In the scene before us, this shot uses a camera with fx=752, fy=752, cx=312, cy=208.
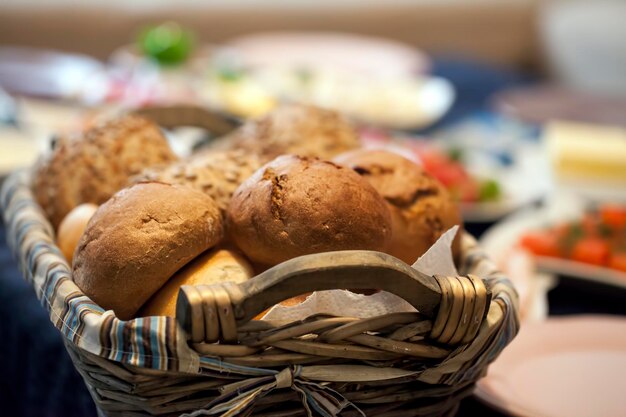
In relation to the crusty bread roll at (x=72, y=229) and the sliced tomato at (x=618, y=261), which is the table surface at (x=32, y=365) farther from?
the sliced tomato at (x=618, y=261)

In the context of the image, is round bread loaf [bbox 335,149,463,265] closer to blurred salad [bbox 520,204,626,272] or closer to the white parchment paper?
the white parchment paper

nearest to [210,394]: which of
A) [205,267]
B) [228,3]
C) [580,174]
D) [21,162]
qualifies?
[205,267]

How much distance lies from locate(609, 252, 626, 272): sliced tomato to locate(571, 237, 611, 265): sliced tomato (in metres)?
0.01

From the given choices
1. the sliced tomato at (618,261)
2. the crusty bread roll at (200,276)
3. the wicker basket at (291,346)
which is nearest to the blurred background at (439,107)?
the sliced tomato at (618,261)

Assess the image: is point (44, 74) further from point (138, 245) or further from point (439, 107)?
point (138, 245)

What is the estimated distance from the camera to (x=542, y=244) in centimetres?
128

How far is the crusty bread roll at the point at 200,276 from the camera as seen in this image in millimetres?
734

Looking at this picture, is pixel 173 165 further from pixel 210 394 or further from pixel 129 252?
pixel 210 394

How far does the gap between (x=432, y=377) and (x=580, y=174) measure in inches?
48.8

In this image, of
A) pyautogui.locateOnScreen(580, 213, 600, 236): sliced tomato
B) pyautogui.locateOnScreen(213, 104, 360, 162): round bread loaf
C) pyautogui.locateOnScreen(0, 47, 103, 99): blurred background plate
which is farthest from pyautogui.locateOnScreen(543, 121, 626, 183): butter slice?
pyautogui.locateOnScreen(0, 47, 103, 99): blurred background plate

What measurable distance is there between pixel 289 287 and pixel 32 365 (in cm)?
61

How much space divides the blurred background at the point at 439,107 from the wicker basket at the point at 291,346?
6.9 inches

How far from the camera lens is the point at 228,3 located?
4152mm

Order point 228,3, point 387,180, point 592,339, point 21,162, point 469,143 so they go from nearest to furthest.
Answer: point 387,180 → point 592,339 → point 21,162 → point 469,143 → point 228,3
